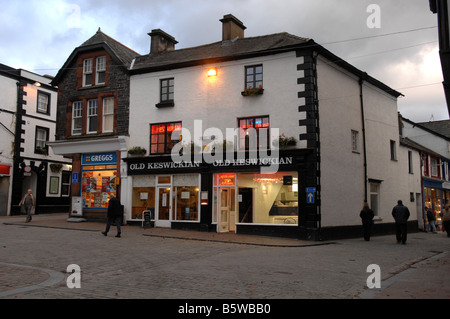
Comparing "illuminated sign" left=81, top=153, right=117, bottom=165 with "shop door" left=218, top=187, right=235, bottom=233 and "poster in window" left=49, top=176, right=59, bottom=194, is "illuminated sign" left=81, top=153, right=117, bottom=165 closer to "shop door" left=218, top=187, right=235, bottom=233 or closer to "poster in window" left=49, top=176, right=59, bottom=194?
"shop door" left=218, top=187, right=235, bottom=233

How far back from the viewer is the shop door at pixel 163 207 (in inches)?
843

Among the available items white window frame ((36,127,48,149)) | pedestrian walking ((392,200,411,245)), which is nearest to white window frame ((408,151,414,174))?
pedestrian walking ((392,200,411,245))

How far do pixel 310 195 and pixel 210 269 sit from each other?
8.83 m

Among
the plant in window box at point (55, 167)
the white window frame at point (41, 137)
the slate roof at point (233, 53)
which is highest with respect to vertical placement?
the slate roof at point (233, 53)

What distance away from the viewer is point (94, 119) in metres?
23.8

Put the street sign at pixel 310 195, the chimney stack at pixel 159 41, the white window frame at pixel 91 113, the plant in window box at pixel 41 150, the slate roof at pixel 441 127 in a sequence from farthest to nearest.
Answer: the slate roof at pixel 441 127
the plant in window box at pixel 41 150
the chimney stack at pixel 159 41
the white window frame at pixel 91 113
the street sign at pixel 310 195

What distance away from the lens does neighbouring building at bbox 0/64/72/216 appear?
29766mm

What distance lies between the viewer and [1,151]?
29.4 metres

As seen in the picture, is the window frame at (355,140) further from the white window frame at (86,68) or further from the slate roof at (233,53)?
the white window frame at (86,68)

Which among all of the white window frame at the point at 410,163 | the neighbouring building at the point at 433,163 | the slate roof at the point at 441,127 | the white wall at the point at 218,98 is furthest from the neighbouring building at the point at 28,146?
the slate roof at the point at 441,127

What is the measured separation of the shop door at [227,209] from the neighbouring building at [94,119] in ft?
19.8

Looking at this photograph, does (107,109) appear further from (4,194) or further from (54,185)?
(54,185)

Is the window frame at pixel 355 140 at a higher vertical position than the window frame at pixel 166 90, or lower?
lower

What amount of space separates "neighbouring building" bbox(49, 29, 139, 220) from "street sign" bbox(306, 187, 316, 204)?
10.1 metres
